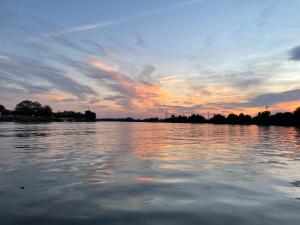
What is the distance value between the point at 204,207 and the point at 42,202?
15.5ft

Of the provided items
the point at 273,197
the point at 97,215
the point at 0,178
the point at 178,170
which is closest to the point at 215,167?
the point at 178,170

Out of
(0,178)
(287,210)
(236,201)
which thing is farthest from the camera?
(0,178)

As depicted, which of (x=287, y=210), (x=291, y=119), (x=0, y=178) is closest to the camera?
(x=287, y=210)

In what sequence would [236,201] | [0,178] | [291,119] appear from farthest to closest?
[291,119] → [0,178] → [236,201]

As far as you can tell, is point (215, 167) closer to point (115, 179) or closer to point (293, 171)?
point (293, 171)

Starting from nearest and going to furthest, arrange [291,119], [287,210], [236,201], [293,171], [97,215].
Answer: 1. [97,215]
2. [287,210]
3. [236,201]
4. [293,171]
5. [291,119]

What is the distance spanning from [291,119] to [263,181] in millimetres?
147867

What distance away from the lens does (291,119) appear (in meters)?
142

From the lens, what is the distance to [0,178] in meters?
11.2

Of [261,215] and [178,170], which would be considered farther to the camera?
[178,170]

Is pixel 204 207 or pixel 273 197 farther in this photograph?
pixel 273 197

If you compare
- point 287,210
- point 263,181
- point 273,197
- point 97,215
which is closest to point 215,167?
point 263,181

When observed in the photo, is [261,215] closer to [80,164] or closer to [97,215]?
[97,215]

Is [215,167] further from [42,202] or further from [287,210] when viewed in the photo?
[42,202]
